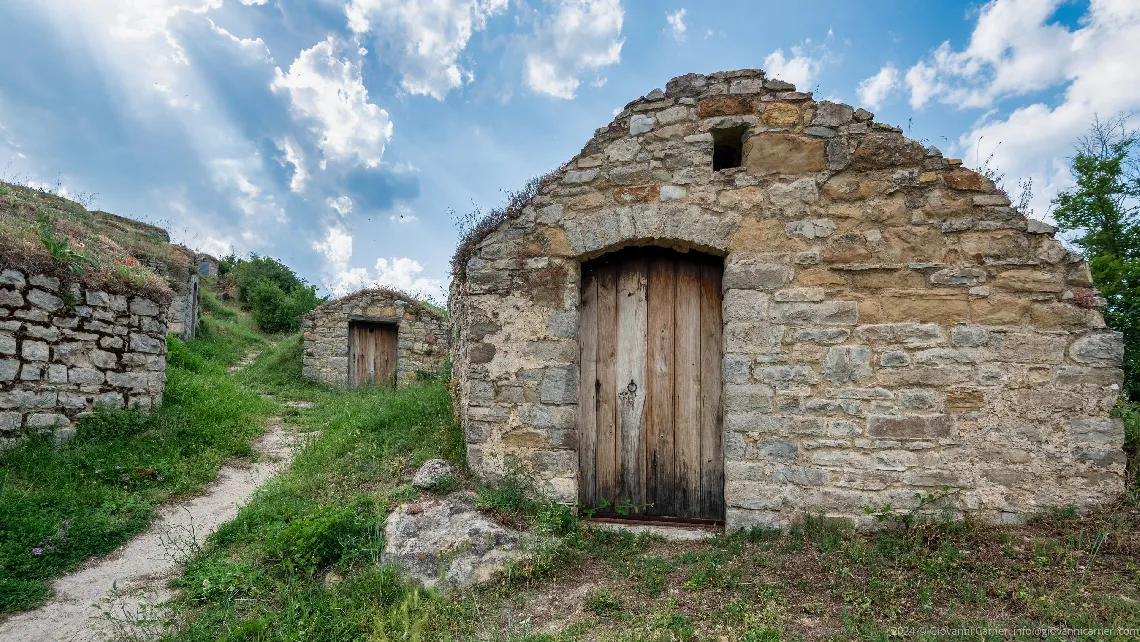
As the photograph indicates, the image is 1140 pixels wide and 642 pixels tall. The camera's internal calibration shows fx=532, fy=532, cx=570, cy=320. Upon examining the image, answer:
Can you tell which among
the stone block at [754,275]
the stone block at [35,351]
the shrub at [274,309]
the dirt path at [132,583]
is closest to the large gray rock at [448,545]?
the dirt path at [132,583]

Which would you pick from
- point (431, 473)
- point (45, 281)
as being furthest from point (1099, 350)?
point (45, 281)

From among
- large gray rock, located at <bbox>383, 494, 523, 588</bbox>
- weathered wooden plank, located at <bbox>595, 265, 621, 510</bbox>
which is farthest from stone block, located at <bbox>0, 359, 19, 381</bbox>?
weathered wooden plank, located at <bbox>595, 265, 621, 510</bbox>

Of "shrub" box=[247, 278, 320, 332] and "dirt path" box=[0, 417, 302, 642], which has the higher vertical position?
"shrub" box=[247, 278, 320, 332]

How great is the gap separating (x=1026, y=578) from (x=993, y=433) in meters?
0.98

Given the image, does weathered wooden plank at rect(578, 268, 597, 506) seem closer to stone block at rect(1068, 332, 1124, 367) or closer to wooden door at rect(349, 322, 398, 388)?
stone block at rect(1068, 332, 1124, 367)

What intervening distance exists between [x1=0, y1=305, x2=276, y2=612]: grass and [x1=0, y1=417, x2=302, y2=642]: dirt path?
0.39 feet

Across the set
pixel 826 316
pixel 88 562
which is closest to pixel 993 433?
pixel 826 316

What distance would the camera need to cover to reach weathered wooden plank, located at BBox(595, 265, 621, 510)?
4281 millimetres

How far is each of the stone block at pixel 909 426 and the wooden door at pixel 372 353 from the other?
32.5ft

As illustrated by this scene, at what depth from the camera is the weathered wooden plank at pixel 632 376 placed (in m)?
4.26

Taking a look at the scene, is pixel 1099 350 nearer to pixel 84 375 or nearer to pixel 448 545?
pixel 448 545

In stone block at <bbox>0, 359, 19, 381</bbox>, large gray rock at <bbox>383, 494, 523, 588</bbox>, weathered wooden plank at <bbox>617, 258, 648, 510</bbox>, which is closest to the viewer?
large gray rock at <bbox>383, 494, 523, 588</bbox>

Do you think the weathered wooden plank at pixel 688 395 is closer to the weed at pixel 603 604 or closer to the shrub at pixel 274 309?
the weed at pixel 603 604

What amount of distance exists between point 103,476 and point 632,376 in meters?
4.81
